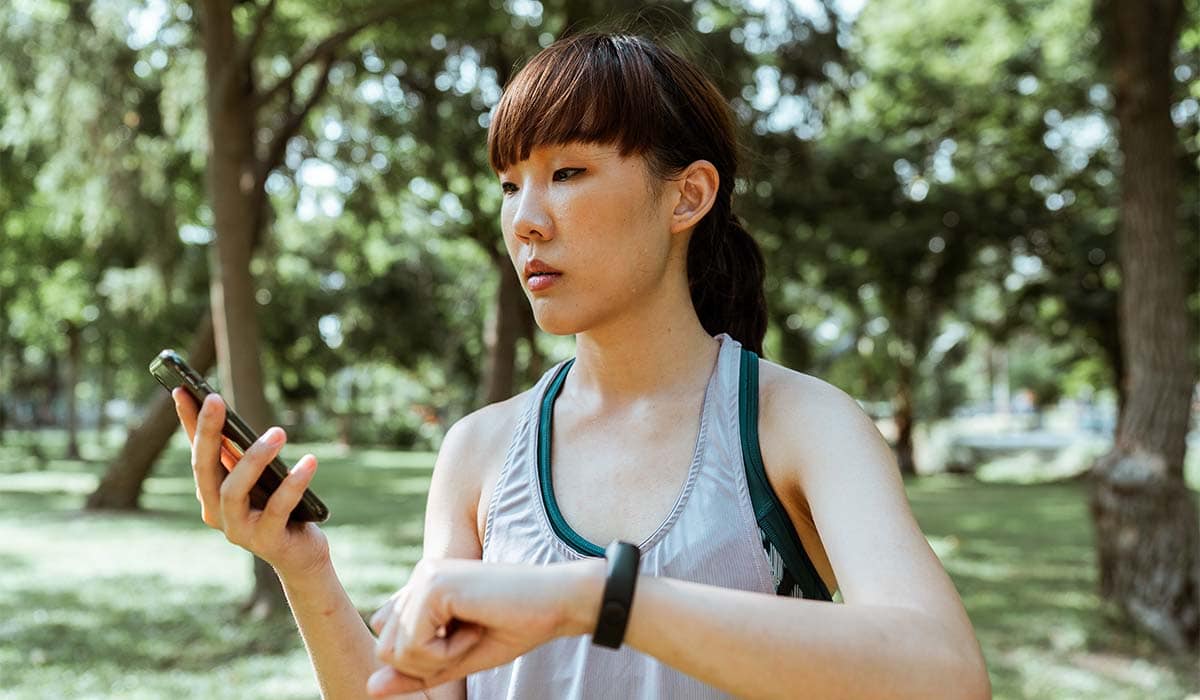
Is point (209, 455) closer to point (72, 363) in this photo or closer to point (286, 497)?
point (286, 497)

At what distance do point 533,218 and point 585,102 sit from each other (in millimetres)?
186

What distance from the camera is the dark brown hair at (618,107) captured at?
1.55 metres

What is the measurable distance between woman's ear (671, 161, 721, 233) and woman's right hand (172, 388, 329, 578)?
0.70m

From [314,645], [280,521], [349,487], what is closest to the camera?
[280,521]

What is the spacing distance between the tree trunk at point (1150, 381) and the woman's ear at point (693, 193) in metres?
6.52

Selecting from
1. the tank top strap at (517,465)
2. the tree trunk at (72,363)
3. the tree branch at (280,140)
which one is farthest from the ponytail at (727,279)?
the tree trunk at (72,363)

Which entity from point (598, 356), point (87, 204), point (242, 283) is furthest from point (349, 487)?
point (598, 356)

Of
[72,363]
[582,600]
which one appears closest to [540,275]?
[582,600]

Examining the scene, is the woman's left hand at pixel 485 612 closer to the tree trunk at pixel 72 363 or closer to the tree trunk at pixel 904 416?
the tree trunk at pixel 904 416

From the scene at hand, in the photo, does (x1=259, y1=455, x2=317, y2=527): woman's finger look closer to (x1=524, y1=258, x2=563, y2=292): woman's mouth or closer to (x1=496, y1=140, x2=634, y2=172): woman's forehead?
(x1=524, y1=258, x2=563, y2=292): woman's mouth

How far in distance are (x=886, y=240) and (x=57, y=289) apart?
A: 57.9 ft

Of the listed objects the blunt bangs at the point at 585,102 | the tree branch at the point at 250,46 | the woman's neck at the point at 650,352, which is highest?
the tree branch at the point at 250,46

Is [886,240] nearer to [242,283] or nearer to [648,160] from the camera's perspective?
[242,283]

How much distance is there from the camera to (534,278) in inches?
61.7
